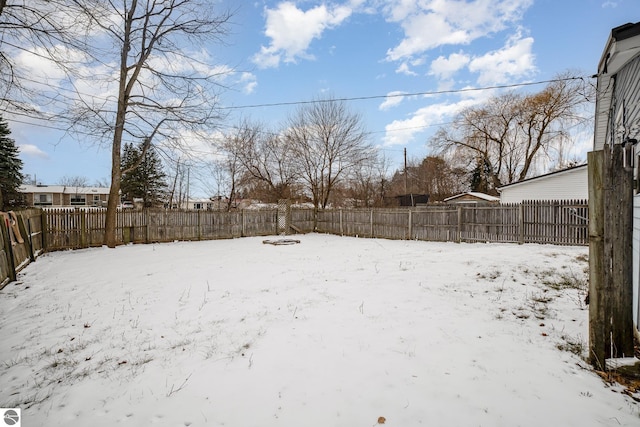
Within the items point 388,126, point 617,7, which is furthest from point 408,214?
point 388,126

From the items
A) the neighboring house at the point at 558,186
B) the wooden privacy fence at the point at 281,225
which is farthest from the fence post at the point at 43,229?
the neighboring house at the point at 558,186

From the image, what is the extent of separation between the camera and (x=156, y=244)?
12.6 metres

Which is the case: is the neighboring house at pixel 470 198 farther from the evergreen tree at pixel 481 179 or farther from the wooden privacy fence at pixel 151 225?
the wooden privacy fence at pixel 151 225

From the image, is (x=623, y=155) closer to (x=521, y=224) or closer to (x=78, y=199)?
(x=521, y=224)

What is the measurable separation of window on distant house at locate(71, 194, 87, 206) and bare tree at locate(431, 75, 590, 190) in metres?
46.2

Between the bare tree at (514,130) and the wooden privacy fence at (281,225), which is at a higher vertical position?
the bare tree at (514,130)

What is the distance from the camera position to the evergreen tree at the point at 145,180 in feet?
113

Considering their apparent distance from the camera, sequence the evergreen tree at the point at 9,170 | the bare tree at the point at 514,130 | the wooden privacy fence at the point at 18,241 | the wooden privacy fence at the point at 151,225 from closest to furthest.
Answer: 1. the wooden privacy fence at the point at 18,241
2. the wooden privacy fence at the point at 151,225
3. the evergreen tree at the point at 9,170
4. the bare tree at the point at 514,130

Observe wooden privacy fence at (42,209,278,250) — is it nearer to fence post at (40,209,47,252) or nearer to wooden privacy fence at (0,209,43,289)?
fence post at (40,209,47,252)

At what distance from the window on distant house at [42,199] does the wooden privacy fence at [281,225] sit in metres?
38.8

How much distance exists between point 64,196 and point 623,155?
177ft

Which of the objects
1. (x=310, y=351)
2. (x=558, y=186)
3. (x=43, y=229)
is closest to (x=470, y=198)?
(x=558, y=186)

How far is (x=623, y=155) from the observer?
3170 millimetres

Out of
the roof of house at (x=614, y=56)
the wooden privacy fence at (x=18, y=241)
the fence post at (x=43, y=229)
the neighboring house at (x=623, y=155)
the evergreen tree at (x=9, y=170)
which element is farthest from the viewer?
the evergreen tree at (x=9, y=170)
